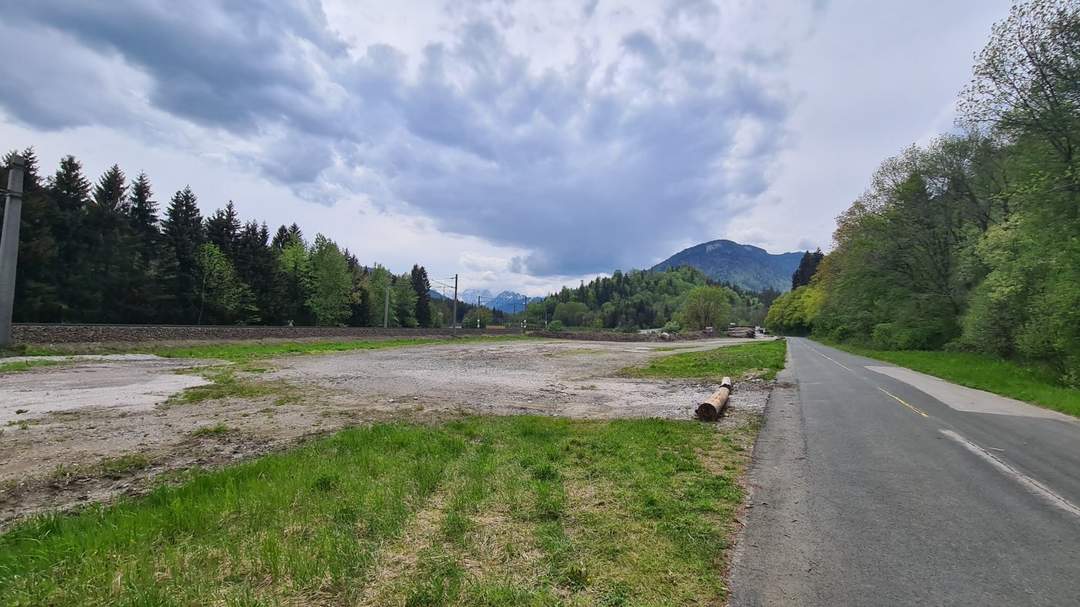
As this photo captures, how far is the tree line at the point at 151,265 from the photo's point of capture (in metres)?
44.3

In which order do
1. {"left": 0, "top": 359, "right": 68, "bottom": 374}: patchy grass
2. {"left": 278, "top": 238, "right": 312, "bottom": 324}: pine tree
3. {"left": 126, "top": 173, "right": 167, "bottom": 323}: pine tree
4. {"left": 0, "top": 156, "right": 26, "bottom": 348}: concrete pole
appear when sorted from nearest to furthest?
{"left": 0, "top": 359, "right": 68, "bottom": 374}: patchy grass → {"left": 0, "top": 156, "right": 26, "bottom": 348}: concrete pole → {"left": 126, "top": 173, "right": 167, "bottom": 323}: pine tree → {"left": 278, "top": 238, "right": 312, "bottom": 324}: pine tree

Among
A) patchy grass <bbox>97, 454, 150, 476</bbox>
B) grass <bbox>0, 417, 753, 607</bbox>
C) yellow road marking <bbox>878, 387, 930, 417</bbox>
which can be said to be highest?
yellow road marking <bbox>878, 387, 930, 417</bbox>

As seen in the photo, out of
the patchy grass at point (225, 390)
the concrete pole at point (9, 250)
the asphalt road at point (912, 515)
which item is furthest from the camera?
the concrete pole at point (9, 250)

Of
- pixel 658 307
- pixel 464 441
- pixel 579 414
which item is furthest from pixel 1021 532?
pixel 658 307

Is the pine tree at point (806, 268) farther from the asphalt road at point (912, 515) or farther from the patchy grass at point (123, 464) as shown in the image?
the patchy grass at point (123, 464)

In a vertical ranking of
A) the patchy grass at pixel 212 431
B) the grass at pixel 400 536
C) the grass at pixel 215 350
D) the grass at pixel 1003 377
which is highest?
the grass at pixel 1003 377

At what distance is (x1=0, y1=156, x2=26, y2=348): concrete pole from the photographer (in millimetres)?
24531

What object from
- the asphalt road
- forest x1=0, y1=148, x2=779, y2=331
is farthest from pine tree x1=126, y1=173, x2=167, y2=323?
the asphalt road

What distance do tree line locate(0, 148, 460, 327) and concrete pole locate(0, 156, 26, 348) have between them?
21.0 meters

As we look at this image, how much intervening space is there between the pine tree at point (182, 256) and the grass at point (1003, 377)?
6874 centimetres

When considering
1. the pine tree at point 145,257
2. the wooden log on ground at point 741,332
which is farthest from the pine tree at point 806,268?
the pine tree at point 145,257

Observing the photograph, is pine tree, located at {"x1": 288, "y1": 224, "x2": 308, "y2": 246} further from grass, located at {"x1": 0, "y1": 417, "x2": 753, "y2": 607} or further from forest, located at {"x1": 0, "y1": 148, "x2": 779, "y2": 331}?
grass, located at {"x1": 0, "y1": 417, "x2": 753, "y2": 607}

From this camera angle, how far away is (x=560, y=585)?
3.74 meters

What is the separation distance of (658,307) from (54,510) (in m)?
199
